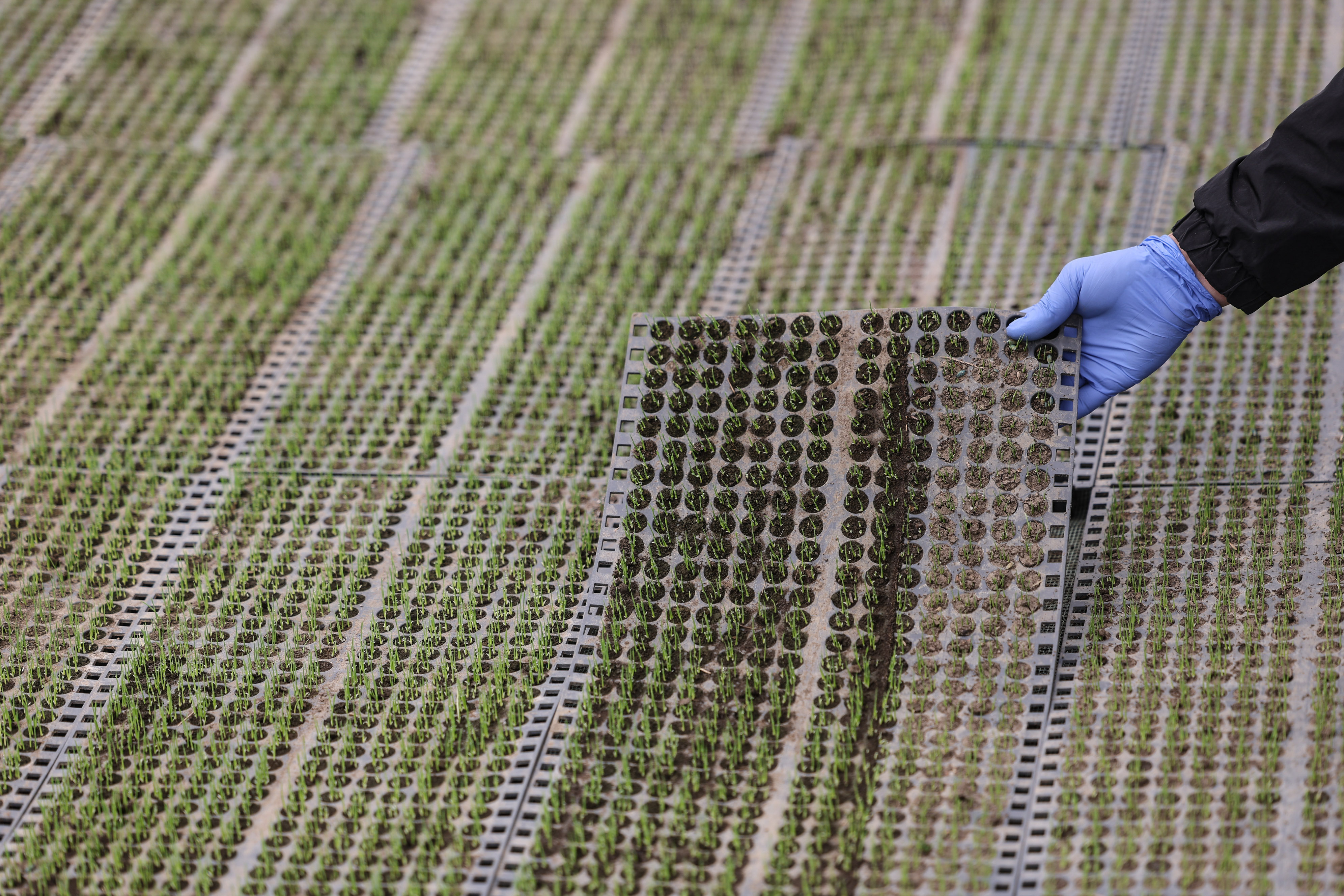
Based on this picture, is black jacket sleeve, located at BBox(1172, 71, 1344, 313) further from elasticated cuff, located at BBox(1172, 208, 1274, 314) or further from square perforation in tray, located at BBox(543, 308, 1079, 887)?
square perforation in tray, located at BBox(543, 308, 1079, 887)

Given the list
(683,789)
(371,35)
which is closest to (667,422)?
(683,789)

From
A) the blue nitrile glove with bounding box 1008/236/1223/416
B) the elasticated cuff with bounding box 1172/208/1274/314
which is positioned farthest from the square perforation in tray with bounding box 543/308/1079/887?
the elasticated cuff with bounding box 1172/208/1274/314

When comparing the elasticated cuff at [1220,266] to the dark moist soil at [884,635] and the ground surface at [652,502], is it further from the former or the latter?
the dark moist soil at [884,635]

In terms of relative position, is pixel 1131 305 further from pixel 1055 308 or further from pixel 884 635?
pixel 884 635

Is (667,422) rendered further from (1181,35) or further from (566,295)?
(1181,35)

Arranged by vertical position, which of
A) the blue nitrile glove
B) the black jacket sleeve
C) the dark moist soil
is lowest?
the dark moist soil

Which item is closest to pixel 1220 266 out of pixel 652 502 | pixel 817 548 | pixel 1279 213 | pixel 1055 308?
pixel 1279 213
